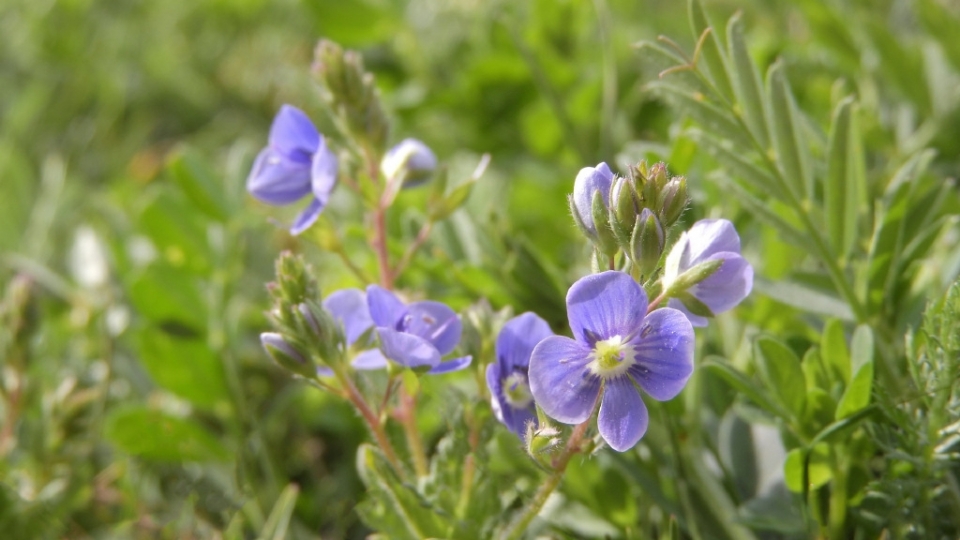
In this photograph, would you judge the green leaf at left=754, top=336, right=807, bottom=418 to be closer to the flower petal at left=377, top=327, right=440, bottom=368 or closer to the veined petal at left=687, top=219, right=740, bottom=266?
the veined petal at left=687, top=219, right=740, bottom=266

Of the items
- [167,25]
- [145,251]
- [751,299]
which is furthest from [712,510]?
[167,25]

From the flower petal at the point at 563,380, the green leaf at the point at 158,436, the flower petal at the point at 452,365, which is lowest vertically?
the green leaf at the point at 158,436

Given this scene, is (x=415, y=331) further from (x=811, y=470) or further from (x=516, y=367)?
(x=811, y=470)

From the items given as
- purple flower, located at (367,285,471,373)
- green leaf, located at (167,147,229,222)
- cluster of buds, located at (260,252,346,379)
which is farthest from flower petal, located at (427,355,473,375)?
green leaf, located at (167,147,229,222)

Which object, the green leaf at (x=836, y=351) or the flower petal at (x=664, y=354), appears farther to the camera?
the green leaf at (x=836, y=351)

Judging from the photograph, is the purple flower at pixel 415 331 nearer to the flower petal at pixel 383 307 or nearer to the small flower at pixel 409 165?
the flower petal at pixel 383 307

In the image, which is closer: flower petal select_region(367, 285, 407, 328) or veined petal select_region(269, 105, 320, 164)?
flower petal select_region(367, 285, 407, 328)

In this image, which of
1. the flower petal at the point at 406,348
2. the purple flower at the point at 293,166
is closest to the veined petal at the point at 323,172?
the purple flower at the point at 293,166
